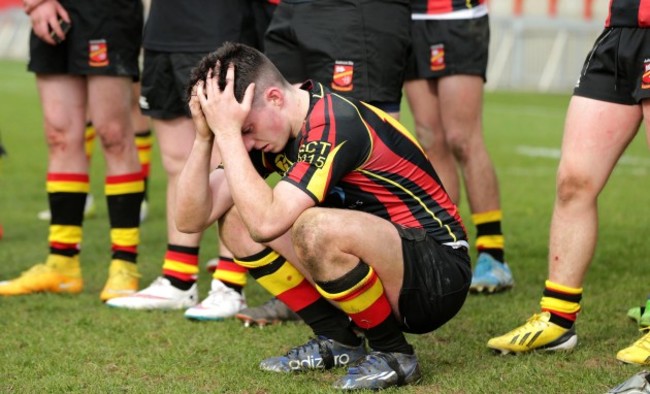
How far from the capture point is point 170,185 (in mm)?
5746

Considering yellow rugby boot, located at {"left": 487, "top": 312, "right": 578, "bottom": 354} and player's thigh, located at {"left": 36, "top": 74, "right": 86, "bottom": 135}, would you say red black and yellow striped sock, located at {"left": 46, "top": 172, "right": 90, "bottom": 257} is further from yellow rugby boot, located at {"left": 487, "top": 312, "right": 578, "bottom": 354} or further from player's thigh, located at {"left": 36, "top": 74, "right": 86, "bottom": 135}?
yellow rugby boot, located at {"left": 487, "top": 312, "right": 578, "bottom": 354}

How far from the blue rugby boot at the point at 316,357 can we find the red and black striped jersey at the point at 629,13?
165 cm

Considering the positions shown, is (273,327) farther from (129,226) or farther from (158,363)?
(129,226)

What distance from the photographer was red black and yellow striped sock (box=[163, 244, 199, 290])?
551cm

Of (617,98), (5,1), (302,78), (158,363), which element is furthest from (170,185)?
(5,1)

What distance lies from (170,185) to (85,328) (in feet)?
3.41

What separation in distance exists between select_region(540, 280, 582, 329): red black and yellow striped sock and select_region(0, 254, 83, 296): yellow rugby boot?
2578mm

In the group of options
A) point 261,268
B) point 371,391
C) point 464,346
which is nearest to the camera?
point 371,391

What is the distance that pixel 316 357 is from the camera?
428cm

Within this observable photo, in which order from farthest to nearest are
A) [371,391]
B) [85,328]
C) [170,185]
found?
[170,185] < [85,328] < [371,391]

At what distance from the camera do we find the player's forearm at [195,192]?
13.8 ft

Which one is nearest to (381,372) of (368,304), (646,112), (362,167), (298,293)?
(368,304)

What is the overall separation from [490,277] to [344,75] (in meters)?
1.43

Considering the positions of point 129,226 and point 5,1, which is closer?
point 129,226
